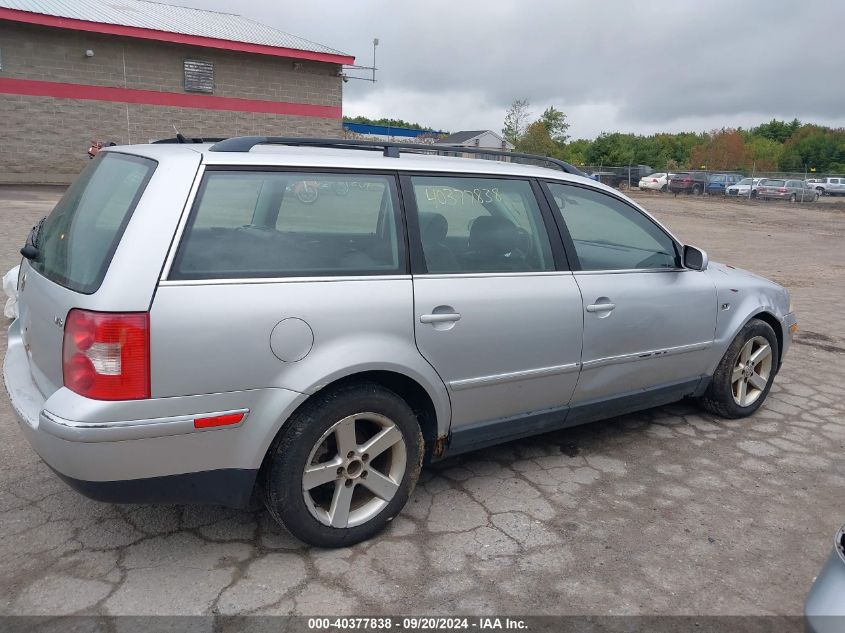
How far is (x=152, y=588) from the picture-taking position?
2.63 meters

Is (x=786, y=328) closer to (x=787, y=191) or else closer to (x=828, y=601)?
(x=828, y=601)

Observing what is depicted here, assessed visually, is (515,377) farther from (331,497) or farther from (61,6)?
(61,6)

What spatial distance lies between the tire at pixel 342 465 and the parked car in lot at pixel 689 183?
129 ft

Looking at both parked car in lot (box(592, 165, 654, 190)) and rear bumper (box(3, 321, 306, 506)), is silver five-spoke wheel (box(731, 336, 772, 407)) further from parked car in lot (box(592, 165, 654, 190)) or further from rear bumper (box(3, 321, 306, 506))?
parked car in lot (box(592, 165, 654, 190))

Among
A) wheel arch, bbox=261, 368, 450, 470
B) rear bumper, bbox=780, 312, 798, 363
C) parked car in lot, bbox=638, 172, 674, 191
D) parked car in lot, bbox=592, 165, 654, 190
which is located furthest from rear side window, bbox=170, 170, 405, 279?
parked car in lot, bbox=592, 165, 654, 190

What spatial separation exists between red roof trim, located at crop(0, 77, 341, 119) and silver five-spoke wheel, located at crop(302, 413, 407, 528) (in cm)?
2202

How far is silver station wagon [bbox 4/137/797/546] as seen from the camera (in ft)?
8.00

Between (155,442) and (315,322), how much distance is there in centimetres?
71

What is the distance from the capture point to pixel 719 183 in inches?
1532

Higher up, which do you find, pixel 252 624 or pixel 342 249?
pixel 342 249

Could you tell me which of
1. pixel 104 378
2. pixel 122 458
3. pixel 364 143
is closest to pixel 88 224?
pixel 104 378

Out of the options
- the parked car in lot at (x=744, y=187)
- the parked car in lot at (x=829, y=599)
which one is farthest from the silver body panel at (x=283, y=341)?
the parked car in lot at (x=744, y=187)

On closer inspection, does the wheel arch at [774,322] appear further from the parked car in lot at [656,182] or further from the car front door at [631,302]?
the parked car in lot at [656,182]

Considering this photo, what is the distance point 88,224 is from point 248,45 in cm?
2158
